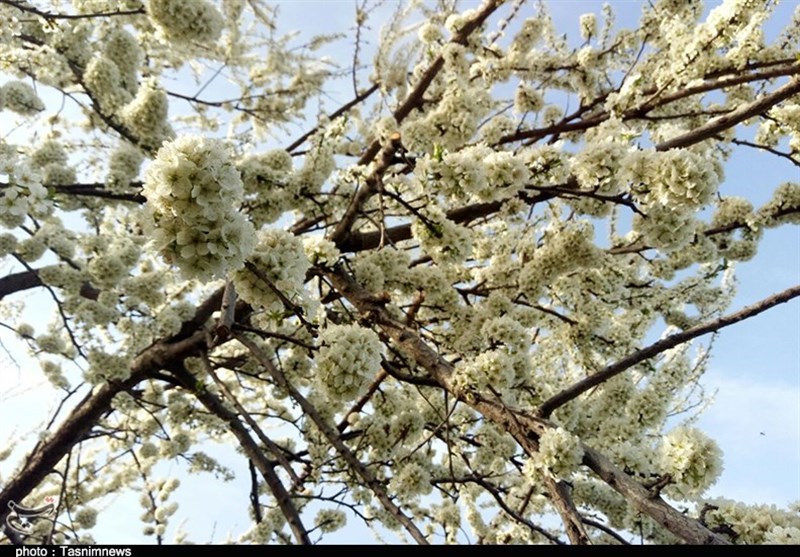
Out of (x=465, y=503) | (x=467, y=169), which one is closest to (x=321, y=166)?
(x=467, y=169)

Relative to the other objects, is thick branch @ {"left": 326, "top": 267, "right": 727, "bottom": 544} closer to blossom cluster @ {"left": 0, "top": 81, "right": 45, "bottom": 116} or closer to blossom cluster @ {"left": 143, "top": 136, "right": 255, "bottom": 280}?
blossom cluster @ {"left": 143, "top": 136, "right": 255, "bottom": 280}

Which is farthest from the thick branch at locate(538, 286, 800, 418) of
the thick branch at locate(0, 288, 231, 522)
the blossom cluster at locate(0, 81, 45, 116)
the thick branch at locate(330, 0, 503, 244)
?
the blossom cluster at locate(0, 81, 45, 116)

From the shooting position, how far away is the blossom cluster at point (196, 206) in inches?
66.7

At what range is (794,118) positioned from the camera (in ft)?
14.9

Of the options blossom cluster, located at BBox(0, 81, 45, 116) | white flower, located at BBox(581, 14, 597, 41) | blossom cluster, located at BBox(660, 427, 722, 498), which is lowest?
blossom cluster, located at BBox(660, 427, 722, 498)

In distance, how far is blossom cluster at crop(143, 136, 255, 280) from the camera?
169 cm

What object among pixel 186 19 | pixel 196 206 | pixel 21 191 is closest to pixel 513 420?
pixel 196 206

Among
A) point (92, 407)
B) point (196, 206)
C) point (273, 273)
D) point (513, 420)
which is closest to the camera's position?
point (196, 206)

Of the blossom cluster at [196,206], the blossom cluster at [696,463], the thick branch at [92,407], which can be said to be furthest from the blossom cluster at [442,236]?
the thick branch at [92,407]

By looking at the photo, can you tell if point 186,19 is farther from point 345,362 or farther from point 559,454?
point 559,454

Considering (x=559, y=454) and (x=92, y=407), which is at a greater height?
(x=92, y=407)

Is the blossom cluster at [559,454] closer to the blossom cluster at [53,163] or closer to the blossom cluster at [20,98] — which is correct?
the blossom cluster at [53,163]

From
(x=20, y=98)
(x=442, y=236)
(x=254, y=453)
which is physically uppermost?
(x=20, y=98)

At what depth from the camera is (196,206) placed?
1709mm
